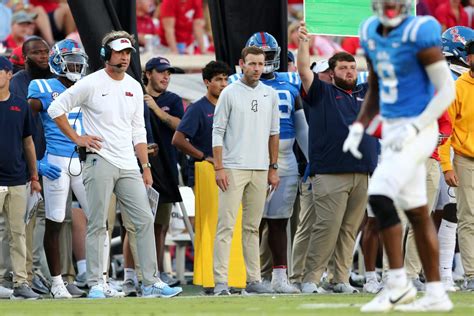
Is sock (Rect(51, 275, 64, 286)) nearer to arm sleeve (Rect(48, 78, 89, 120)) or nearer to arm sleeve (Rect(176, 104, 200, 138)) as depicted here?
arm sleeve (Rect(48, 78, 89, 120))

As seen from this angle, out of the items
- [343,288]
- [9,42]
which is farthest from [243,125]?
[9,42]

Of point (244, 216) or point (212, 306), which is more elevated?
point (244, 216)

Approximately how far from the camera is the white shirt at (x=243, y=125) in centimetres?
1184

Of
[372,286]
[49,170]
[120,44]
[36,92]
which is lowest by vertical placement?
[372,286]

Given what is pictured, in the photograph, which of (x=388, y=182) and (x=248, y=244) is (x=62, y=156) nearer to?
(x=248, y=244)

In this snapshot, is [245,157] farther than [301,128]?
No

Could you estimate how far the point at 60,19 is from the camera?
1884 centimetres

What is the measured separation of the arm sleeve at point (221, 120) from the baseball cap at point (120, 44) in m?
0.98

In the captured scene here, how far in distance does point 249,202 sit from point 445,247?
1911 millimetres

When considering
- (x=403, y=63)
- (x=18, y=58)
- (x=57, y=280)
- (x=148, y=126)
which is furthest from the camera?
(x=18, y=58)

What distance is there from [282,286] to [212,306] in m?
2.98

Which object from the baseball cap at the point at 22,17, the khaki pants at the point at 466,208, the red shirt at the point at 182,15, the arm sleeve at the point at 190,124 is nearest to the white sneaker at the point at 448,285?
the khaki pants at the point at 466,208

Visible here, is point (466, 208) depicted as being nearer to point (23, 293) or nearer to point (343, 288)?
point (343, 288)

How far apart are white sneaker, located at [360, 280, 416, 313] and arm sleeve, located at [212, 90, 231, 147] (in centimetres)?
362
